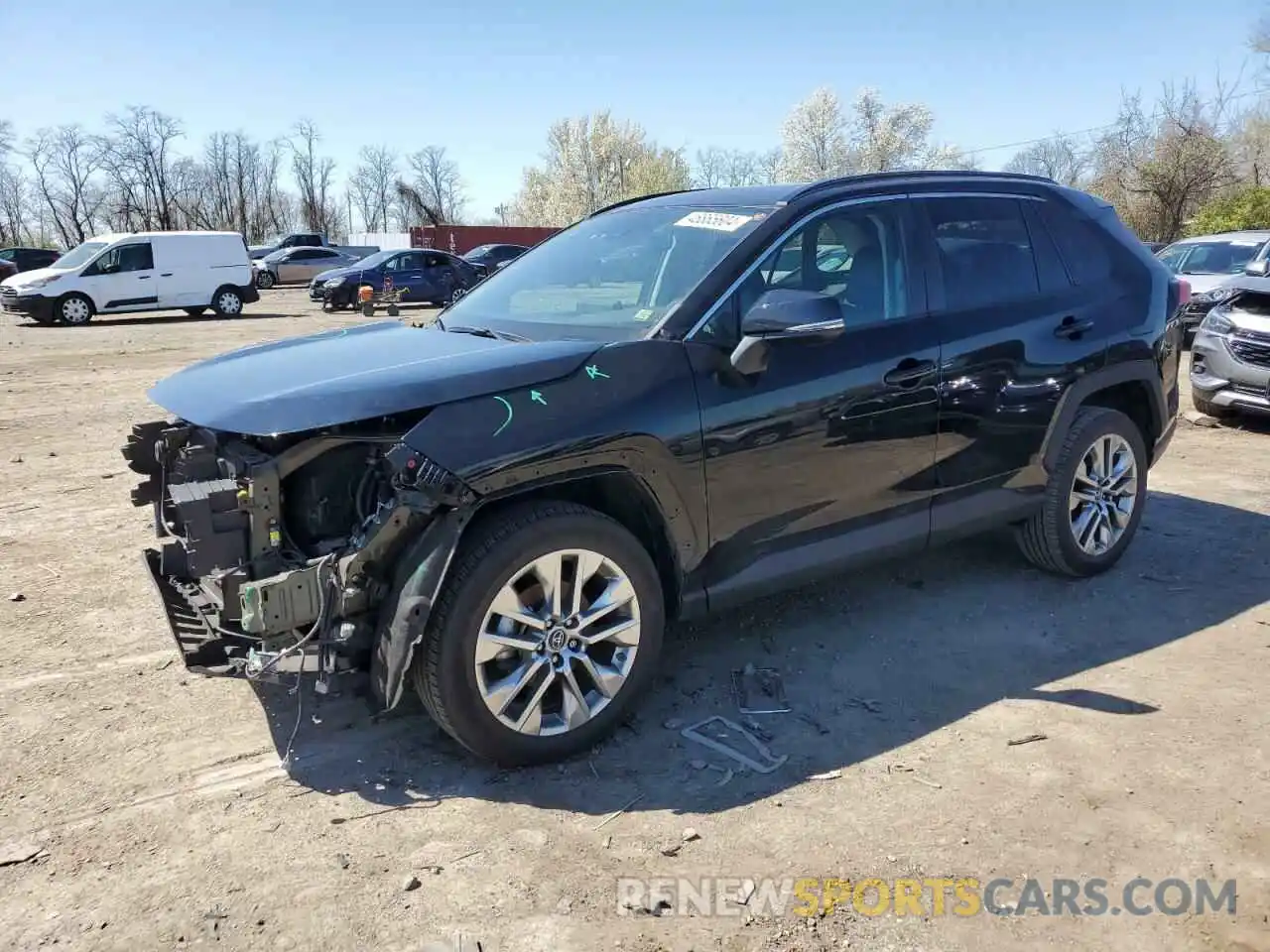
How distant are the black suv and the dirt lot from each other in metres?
0.35

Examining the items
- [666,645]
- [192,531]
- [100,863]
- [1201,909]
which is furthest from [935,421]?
[100,863]

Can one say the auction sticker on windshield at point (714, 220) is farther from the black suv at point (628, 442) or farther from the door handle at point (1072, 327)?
the door handle at point (1072, 327)

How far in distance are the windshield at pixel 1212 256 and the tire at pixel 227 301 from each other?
19399 mm

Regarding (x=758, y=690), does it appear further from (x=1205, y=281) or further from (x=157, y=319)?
(x=157, y=319)

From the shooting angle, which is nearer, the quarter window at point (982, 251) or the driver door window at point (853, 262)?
the driver door window at point (853, 262)

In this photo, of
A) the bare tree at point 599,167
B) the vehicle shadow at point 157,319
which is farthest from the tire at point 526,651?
the bare tree at point 599,167

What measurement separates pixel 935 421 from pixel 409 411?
2.24 m

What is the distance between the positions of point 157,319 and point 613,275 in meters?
21.7

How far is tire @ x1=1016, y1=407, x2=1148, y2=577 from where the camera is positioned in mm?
4590

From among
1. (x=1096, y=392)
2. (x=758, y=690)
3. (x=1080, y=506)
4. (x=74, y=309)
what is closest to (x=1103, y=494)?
(x=1080, y=506)

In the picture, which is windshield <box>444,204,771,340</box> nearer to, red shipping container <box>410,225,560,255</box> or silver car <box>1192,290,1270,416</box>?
silver car <box>1192,290,1270,416</box>

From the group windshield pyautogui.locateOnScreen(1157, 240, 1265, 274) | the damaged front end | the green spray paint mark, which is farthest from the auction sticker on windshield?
windshield pyautogui.locateOnScreen(1157, 240, 1265, 274)

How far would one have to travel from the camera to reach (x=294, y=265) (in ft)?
122

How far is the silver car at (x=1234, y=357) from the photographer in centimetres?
807
